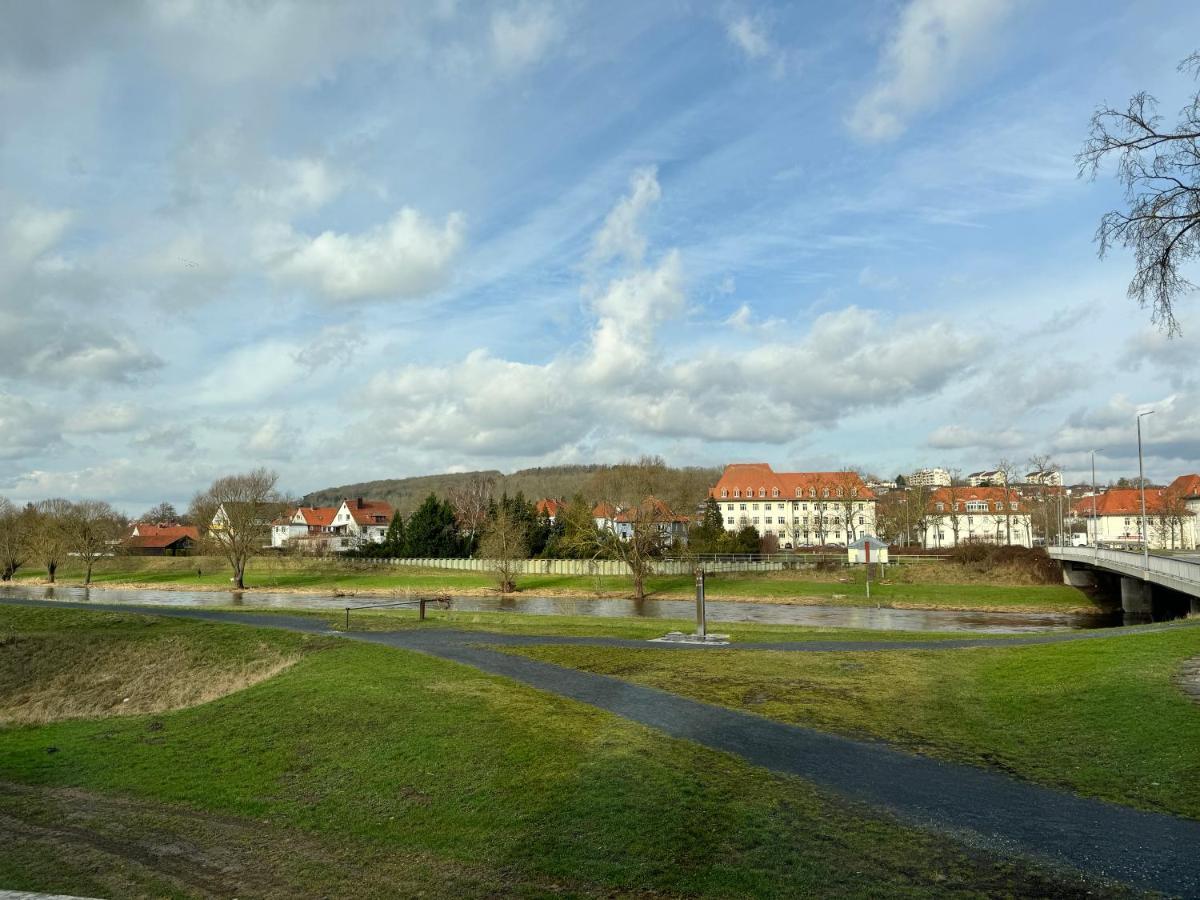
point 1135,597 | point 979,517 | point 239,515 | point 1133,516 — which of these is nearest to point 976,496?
point 979,517

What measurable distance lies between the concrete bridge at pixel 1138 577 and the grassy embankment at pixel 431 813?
28.6 metres

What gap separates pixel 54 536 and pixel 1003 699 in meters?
82.6

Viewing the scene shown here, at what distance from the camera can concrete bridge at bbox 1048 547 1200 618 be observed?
32.2 metres

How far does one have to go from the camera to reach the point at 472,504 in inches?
3927

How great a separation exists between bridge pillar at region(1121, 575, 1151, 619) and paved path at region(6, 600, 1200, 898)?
138ft

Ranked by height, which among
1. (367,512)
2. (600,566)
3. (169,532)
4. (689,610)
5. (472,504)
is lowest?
(689,610)

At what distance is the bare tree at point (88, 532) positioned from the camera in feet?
243

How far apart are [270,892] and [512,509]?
75.4 metres

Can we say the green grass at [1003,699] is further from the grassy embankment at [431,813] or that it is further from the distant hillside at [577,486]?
the distant hillside at [577,486]

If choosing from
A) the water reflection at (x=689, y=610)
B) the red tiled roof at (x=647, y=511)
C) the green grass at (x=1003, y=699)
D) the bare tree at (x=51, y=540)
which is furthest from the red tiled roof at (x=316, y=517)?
the green grass at (x=1003, y=699)

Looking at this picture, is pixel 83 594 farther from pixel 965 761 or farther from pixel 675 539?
pixel 965 761

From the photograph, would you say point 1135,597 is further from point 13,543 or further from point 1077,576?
point 13,543

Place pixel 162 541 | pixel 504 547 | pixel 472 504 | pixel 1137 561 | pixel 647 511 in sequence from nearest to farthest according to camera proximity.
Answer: pixel 1137 561, pixel 647 511, pixel 504 547, pixel 472 504, pixel 162 541

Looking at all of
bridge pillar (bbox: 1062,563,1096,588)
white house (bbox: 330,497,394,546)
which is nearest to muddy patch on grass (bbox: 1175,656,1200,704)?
bridge pillar (bbox: 1062,563,1096,588)
